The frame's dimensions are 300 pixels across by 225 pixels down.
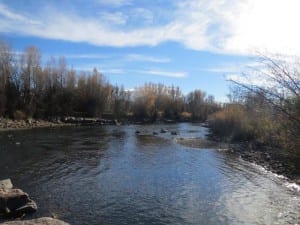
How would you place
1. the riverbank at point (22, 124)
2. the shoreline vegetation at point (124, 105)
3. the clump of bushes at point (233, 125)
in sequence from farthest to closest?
the riverbank at point (22, 124), the clump of bushes at point (233, 125), the shoreline vegetation at point (124, 105)

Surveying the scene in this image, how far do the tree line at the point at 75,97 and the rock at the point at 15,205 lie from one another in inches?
2383

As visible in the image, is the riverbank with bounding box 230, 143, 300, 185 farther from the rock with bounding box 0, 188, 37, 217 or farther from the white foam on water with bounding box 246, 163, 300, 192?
the rock with bounding box 0, 188, 37, 217

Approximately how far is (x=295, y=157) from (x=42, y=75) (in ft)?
270

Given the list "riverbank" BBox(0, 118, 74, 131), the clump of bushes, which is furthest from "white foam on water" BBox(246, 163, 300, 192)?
"riverbank" BBox(0, 118, 74, 131)

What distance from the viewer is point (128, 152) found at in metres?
39.6

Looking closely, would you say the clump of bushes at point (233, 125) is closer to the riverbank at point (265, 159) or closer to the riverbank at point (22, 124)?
the riverbank at point (265, 159)

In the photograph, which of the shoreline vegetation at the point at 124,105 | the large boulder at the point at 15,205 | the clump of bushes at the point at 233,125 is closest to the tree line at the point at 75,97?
the shoreline vegetation at the point at 124,105

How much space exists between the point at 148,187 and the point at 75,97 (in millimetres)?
76648

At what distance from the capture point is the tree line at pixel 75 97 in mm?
78312

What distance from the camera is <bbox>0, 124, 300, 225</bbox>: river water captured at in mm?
17891

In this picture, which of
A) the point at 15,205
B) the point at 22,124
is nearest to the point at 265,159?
the point at 15,205

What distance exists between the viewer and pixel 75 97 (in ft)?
318

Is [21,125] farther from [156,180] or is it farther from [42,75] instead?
[156,180]

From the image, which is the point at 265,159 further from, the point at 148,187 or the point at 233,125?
the point at 233,125
